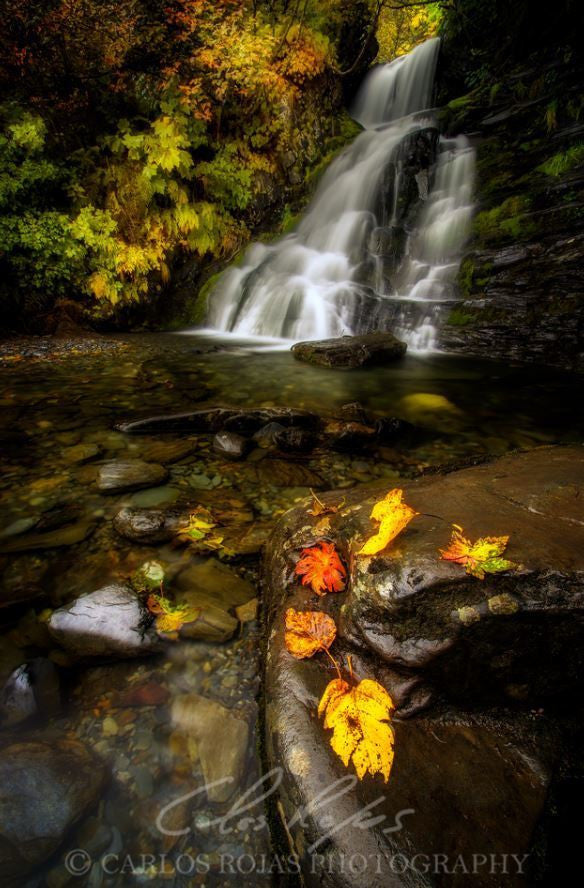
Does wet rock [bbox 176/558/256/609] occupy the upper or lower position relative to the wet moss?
lower

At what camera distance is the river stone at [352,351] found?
275 inches

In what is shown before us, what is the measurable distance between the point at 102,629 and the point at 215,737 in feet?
2.25

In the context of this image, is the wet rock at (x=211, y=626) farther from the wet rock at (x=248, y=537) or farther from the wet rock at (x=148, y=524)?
the wet rock at (x=148, y=524)

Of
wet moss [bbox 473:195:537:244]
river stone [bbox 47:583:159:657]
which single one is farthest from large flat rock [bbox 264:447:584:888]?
wet moss [bbox 473:195:537:244]

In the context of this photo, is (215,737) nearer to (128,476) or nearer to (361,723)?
(361,723)

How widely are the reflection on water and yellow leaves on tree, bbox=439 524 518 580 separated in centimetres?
100

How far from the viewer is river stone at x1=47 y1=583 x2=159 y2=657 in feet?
5.80

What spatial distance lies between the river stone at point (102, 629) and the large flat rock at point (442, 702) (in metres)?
0.61

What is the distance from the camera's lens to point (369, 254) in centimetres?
1048

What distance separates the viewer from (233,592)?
2.20 metres

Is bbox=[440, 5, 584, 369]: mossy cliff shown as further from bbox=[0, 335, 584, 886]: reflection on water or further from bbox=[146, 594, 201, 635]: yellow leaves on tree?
bbox=[146, 594, 201, 635]: yellow leaves on tree

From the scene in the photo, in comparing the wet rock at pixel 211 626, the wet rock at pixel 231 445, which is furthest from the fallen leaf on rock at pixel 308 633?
the wet rock at pixel 231 445

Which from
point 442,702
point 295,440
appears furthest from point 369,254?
point 442,702

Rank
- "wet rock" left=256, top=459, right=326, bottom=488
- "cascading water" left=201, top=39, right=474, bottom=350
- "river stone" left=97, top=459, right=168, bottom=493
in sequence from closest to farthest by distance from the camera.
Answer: "river stone" left=97, top=459, right=168, bottom=493
"wet rock" left=256, top=459, right=326, bottom=488
"cascading water" left=201, top=39, right=474, bottom=350
